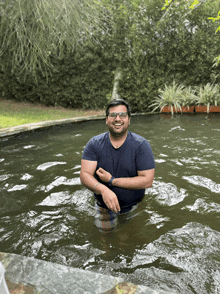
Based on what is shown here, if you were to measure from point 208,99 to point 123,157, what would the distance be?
28.2ft

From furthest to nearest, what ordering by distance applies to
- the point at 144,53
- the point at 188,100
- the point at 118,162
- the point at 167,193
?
the point at 144,53
the point at 188,100
the point at 167,193
the point at 118,162

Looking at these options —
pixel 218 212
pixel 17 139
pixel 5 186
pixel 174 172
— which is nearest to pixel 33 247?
pixel 5 186

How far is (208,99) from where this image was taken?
10.1m

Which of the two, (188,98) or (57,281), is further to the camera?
(188,98)

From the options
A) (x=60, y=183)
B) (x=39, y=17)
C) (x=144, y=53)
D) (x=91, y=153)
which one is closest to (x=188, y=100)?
(x=144, y=53)

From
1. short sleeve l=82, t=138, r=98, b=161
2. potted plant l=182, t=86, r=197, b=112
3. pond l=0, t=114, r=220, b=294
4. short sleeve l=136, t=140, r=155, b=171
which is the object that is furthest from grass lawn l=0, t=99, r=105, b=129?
short sleeve l=136, t=140, r=155, b=171

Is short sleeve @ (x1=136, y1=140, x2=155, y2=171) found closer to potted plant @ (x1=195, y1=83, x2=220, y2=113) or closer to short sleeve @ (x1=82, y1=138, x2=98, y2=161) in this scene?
short sleeve @ (x1=82, y1=138, x2=98, y2=161)

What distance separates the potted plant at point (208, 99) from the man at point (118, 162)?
831 cm

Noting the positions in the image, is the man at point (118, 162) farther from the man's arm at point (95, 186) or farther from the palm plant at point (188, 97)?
the palm plant at point (188, 97)

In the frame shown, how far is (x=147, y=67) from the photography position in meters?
11.1

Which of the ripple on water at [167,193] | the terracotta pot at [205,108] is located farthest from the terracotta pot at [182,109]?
the ripple on water at [167,193]

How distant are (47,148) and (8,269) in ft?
14.8

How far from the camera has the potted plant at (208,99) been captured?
9.97m

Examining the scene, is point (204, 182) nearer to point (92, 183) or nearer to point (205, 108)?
point (92, 183)
